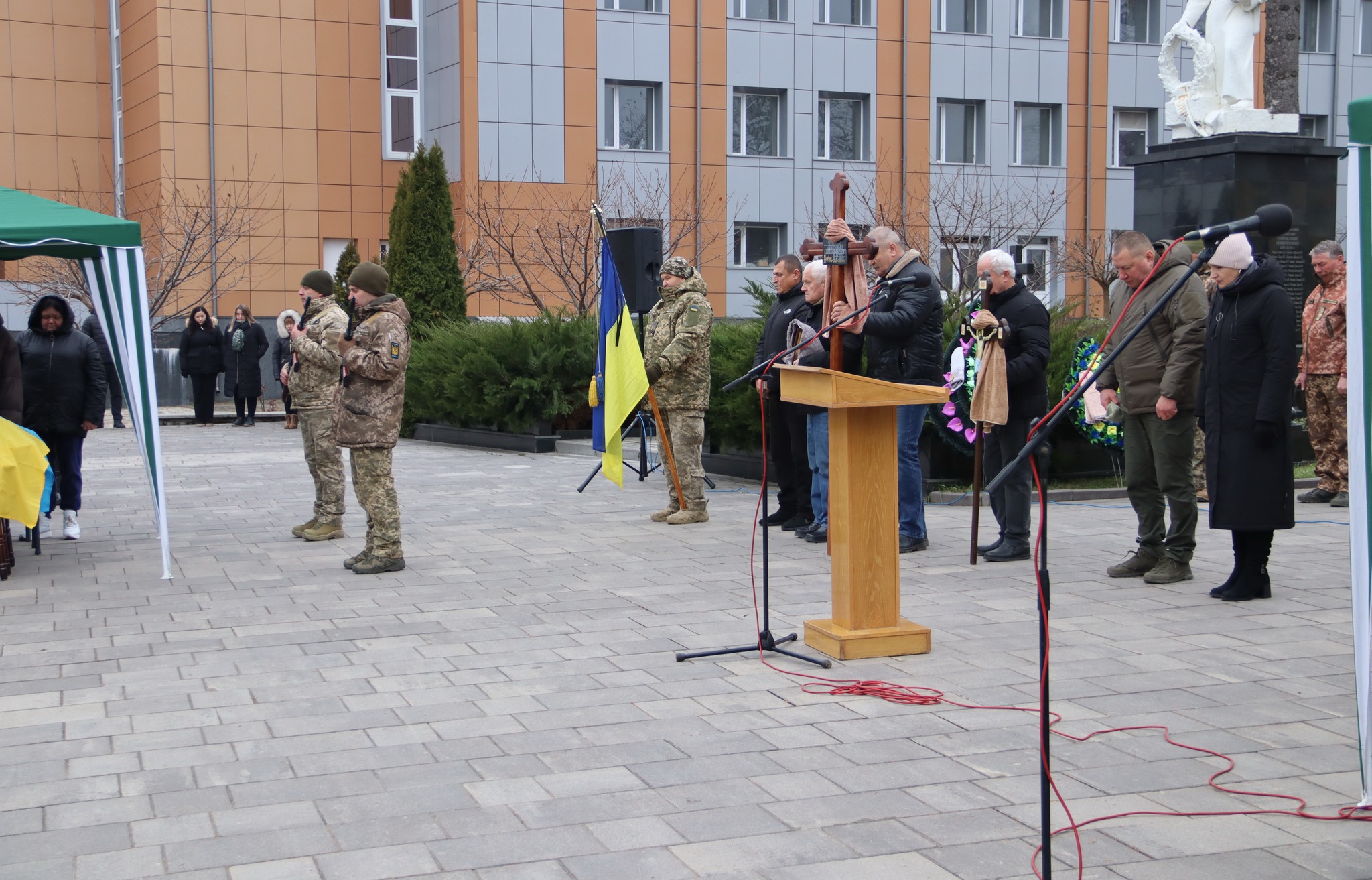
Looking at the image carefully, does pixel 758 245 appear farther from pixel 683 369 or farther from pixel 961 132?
pixel 683 369

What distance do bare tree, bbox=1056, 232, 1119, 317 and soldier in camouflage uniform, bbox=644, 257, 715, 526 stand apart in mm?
18605

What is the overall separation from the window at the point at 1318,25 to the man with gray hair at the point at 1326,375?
2920 centimetres

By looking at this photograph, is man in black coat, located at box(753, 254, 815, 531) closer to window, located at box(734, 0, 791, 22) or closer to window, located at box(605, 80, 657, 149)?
window, located at box(605, 80, 657, 149)

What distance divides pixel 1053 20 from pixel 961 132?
377 centimetres

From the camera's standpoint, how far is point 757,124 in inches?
1281

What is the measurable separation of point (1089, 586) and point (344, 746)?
466 centimetres

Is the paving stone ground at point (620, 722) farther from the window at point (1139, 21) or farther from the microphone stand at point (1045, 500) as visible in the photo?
the window at point (1139, 21)

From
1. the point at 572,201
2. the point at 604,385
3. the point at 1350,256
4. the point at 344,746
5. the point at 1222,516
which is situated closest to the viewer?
the point at 1350,256

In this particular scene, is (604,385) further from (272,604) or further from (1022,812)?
(1022,812)

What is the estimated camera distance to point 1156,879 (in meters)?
3.76

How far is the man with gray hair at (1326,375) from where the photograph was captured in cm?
1047

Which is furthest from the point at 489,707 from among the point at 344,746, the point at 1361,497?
the point at 1361,497

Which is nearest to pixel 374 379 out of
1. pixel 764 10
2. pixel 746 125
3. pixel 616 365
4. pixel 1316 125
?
pixel 616 365

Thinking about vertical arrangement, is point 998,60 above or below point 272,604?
above
